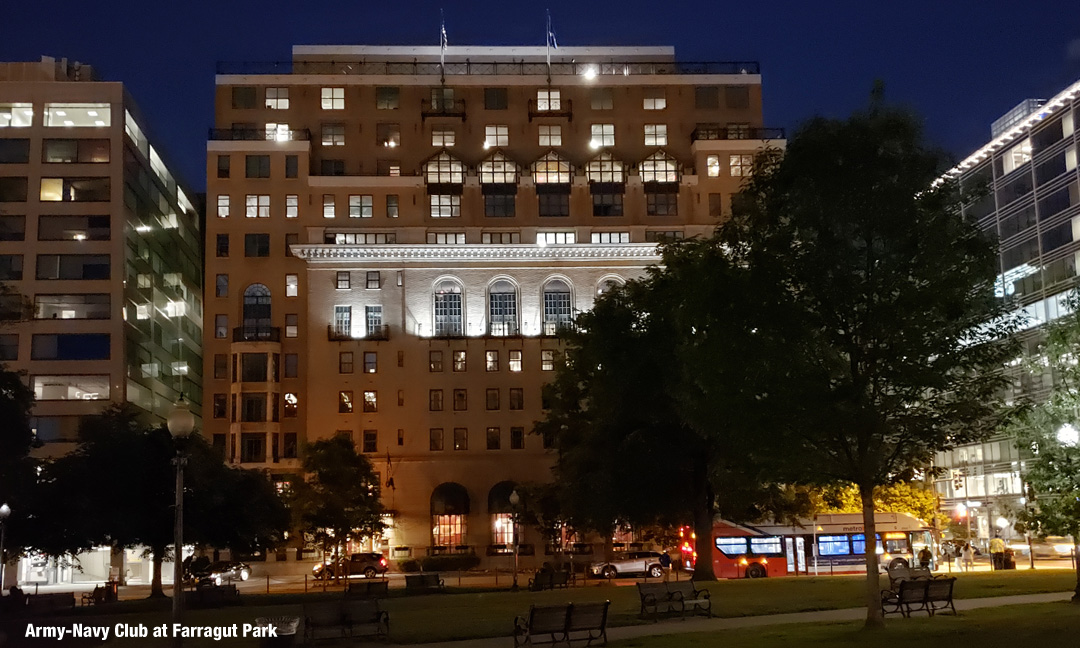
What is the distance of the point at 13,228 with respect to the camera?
92.9 m

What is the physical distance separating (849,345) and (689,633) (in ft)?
25.1

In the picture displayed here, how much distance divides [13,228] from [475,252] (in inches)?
1488

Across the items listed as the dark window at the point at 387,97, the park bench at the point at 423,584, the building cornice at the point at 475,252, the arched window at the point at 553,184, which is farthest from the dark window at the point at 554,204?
the park bench at the point at 423,584

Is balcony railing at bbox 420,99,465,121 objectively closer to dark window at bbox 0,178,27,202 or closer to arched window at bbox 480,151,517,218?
arched window at bbox 480,151,517,218

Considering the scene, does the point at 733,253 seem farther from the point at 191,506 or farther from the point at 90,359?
the point at 90,359

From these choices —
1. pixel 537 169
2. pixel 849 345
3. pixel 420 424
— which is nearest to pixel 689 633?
pixel 849 345

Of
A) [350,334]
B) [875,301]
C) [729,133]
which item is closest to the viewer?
[875,301]

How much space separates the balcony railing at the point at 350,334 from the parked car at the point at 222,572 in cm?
2090

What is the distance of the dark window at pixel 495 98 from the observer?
10606 cm

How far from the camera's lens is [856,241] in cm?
2683

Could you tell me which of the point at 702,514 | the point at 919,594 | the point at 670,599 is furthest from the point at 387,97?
the point at 919,594

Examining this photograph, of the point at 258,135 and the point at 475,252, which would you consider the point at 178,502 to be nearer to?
the point at 475,252

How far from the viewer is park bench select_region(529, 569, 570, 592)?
5112 cm

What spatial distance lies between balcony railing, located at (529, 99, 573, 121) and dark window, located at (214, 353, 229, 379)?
35.2 meters
